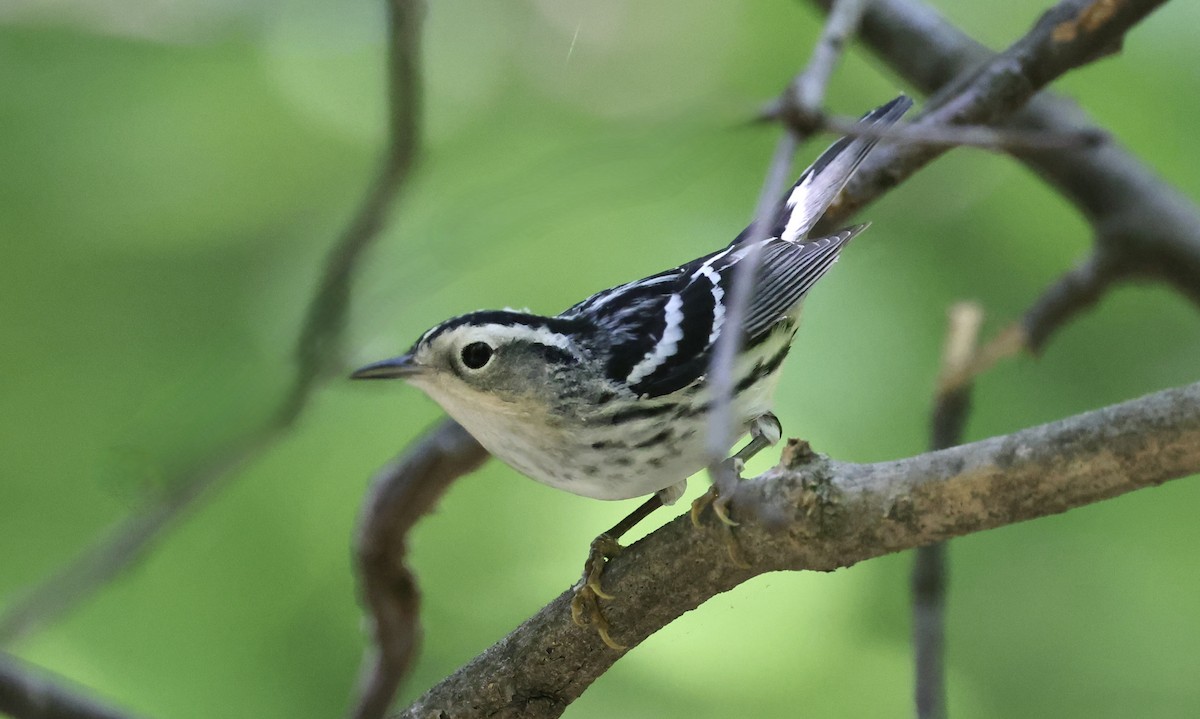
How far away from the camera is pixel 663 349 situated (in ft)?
6.12

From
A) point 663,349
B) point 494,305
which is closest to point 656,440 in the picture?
point 663,349

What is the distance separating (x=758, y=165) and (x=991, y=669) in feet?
4.78

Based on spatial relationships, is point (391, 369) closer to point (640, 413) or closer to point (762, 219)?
point (640, 413)

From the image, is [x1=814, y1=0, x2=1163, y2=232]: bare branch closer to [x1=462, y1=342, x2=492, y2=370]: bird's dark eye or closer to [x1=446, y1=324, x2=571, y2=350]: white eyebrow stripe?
[x1=446, y1=324, x2=571, y2=350]: white eyebrow stripe

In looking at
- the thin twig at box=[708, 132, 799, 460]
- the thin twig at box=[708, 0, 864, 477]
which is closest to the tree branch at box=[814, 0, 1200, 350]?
→ the thin twig at box=[708, 0, 864, 477]

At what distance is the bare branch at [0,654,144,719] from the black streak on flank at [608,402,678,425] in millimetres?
960

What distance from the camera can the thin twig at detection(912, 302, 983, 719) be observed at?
1.89m

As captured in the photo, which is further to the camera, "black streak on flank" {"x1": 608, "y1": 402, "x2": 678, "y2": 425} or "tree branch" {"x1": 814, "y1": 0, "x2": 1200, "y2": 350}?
"tree branch" {"x1": 814, "y1": 0, "x2": 1200, "y2": 350}

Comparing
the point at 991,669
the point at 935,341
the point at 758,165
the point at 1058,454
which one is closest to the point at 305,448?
the point at 758,165

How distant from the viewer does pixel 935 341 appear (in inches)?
119

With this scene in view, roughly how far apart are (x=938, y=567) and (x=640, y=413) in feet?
2.44

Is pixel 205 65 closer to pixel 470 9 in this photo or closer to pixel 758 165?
pixel 470 9

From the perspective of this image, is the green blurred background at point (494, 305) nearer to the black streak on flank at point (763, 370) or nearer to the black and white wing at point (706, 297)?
the black and white wing at point (706, 297)

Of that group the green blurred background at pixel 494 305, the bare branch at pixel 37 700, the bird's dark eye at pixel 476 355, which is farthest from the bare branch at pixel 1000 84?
the bare branch at pixel 37 700
